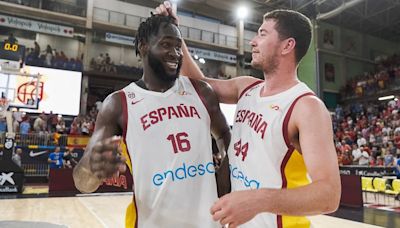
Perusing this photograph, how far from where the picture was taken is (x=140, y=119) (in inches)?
69.7

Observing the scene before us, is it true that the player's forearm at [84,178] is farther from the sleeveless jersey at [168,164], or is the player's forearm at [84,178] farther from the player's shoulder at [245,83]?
→ the player's shoulder at [245,83]

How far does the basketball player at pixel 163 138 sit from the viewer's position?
1.68 m

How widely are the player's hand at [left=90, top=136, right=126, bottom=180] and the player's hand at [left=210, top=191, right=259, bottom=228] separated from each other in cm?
38

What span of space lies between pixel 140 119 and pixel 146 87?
0.24 m

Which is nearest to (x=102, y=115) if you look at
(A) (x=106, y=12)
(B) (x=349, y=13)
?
(A) (x=106, y=12)

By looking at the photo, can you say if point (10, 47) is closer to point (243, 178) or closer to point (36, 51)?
point (36, 51)

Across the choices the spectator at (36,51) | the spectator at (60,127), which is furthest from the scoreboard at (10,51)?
the spectator at (36,51)

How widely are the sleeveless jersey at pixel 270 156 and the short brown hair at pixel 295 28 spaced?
0.23 metres

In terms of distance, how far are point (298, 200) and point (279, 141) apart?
0.47 m

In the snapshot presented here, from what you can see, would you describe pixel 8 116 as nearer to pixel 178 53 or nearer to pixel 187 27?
pixel 178 53

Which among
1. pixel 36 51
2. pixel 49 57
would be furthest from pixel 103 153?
pixel 36 51

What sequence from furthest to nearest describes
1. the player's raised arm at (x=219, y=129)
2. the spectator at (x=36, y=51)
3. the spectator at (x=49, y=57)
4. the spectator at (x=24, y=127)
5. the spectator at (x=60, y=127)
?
1. the spectator at (x=49, y=57)
2. the spectator at (x=36, y=51)
3. the spectator at (x=60, y=127)
4. the spectator at (x=24, y=127)
5. the player's raised arm at (x=219, y=129)

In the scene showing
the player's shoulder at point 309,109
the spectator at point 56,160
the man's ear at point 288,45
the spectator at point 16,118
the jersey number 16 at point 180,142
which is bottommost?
the spectator at point 56,160

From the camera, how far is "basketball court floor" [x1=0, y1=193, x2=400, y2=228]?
594 centimetres
